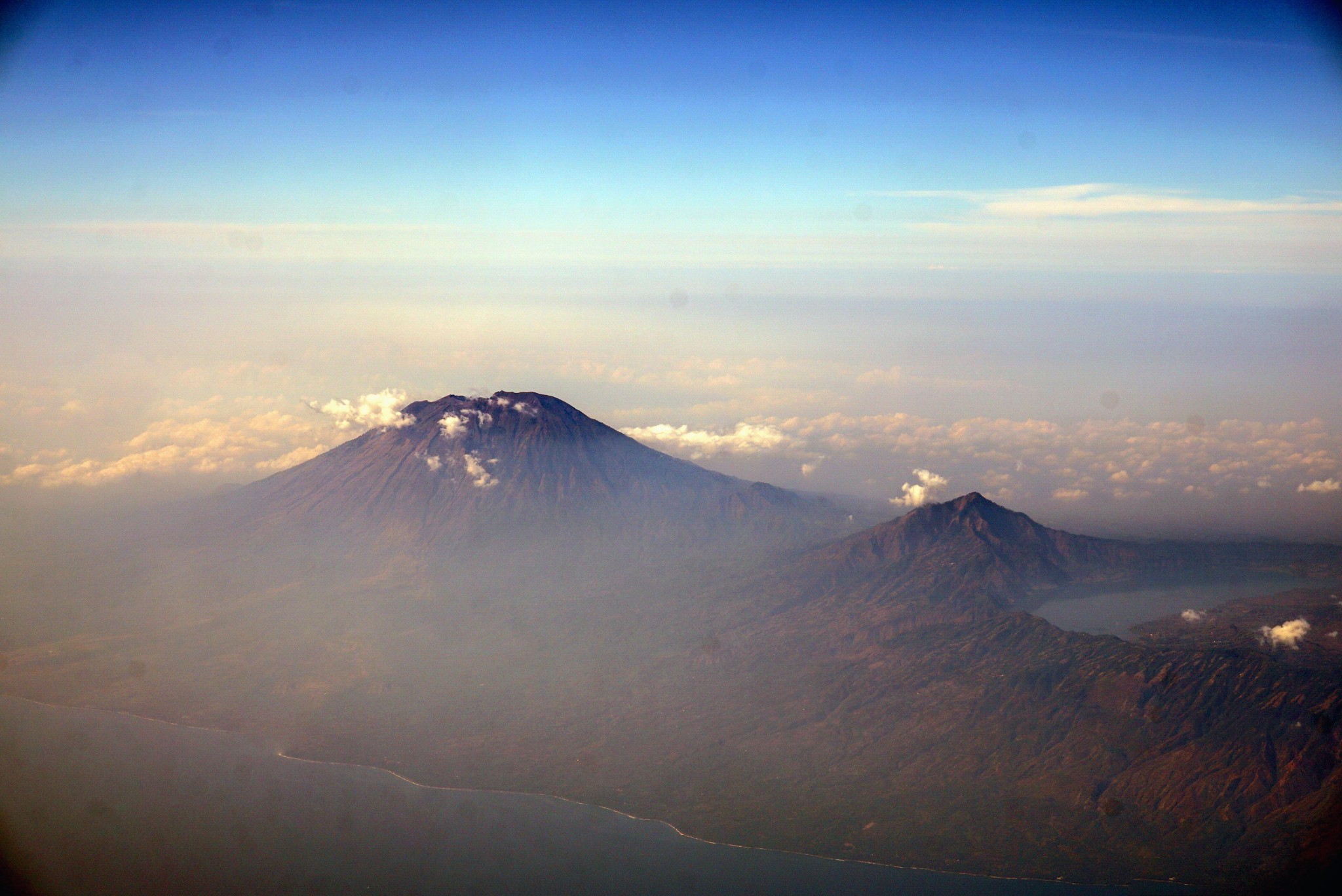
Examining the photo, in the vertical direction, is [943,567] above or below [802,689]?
above

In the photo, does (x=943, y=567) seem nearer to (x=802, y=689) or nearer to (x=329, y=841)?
(x=802, y=689)

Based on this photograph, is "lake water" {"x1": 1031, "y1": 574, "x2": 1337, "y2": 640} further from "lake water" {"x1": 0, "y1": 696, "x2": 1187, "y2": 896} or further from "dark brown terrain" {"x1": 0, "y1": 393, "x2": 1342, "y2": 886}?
"lake water" {"x1": 0, "y1": 696, "x2": 1187, "y2": 896}

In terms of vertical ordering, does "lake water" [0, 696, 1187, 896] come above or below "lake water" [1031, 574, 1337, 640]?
below

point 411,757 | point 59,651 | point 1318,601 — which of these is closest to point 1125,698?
point 1318,601

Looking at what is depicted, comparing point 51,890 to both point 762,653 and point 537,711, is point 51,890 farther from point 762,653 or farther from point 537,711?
point 762,653

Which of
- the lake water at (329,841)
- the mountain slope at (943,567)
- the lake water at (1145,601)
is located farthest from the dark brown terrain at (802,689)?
the lake water at (1145,601)

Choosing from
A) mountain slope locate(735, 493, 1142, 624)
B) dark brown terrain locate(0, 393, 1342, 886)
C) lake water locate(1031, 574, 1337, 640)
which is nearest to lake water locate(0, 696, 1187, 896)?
dark brown terrain locate(0, 393, 1342, 886)

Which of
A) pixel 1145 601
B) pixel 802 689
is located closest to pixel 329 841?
pixel 802 689
